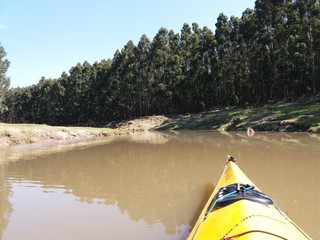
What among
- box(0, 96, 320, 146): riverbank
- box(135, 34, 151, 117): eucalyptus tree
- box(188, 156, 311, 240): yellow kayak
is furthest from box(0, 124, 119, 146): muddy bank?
box(135, 34, 151, 117): eucalyptus tree

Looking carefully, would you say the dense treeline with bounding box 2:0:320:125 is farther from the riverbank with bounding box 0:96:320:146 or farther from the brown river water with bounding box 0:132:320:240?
the brown river water with bounding box 0:132:320:240

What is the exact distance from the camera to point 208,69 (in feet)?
194

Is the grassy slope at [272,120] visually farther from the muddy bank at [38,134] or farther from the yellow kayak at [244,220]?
the yellow kayak at [244,220]

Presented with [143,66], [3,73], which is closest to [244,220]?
[3,73]

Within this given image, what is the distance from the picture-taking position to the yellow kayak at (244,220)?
399 centimetres

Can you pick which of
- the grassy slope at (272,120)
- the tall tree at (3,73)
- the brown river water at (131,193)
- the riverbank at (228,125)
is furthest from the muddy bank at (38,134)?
the tall tree at (3,73)

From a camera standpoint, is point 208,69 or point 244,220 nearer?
point 244,220

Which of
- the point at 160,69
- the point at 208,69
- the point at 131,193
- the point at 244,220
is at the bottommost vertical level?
the point at 131,193

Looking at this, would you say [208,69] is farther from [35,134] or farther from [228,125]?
[35,134]

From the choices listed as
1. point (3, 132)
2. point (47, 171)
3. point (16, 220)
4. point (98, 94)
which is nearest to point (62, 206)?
point (16, 220)

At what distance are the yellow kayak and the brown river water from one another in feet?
4.72

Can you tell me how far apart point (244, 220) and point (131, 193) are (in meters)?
5.67

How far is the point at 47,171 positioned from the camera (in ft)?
45.4

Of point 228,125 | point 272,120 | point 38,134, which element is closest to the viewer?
point 38,134
